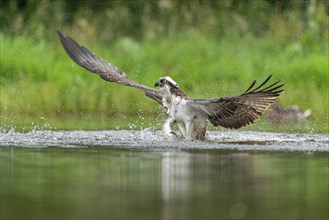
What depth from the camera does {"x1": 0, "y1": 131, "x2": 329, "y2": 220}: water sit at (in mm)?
8211

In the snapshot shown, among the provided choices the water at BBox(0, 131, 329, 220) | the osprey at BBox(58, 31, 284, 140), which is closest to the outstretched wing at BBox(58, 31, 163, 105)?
the osprey at BBox(58, 31, 284, 140)

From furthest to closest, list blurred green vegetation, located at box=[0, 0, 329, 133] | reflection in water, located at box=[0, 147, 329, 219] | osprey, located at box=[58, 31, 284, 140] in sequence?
blurred green vegetation, located at box=[0, 0, 329, 133] < osprey, located at box=[58, 31, 284, 140] < reflection in water, located at box=[0, 147, 329, 219]

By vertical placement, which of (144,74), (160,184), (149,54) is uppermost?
(149,54)

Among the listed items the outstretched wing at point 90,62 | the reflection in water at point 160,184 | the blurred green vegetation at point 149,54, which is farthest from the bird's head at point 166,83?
the blurred green vegetation at point 149,54

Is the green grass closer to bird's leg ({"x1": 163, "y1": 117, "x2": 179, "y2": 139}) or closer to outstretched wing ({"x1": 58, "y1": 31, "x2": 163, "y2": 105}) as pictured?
A: outstretched wing ({"x1": 58, "y1": 31, "x2": 163, "y2": 105})

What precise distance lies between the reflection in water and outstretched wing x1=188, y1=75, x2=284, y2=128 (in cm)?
98

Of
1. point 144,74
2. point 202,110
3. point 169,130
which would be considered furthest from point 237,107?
point 144,74

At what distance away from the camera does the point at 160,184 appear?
9.70 m

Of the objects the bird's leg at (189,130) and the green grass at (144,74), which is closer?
the bird's leg at (189,130)

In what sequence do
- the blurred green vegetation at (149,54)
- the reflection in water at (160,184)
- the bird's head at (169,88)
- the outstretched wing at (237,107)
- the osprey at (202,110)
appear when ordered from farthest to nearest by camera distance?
the blurred green vegetation at (149,54)
the bird's head at (169,88)
the osprey at (202,110)
the outstretched wing at (237,107)
the reflection in water at (160,184)

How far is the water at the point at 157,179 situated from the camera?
26.9 ft

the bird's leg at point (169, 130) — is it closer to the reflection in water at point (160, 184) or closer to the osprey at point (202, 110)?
the osprey at point (202, 110)

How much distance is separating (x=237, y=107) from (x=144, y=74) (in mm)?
5248

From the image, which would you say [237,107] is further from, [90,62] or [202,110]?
[90,62]
